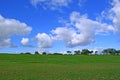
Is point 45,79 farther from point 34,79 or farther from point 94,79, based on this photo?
point 94,79

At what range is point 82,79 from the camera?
24.6 meters

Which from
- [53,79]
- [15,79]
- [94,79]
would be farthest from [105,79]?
[15,79]

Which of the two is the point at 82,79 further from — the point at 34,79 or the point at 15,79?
the point at 15,79

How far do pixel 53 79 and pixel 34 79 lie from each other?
1.70m

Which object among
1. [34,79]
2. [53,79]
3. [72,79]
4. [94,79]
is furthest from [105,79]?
[34,79]

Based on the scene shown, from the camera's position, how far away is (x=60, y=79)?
24.4 m

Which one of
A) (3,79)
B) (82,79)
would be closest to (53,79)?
(82,79)

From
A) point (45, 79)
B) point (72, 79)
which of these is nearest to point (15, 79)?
point (45, 79)

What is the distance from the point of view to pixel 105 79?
24.6m

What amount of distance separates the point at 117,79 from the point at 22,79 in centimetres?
829

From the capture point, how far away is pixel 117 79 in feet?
79.7

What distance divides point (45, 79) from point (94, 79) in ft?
14.2

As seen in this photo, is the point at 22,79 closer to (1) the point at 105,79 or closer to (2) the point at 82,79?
(2) the point at 82,79

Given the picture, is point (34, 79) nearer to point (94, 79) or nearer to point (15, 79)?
point (15, 79)
